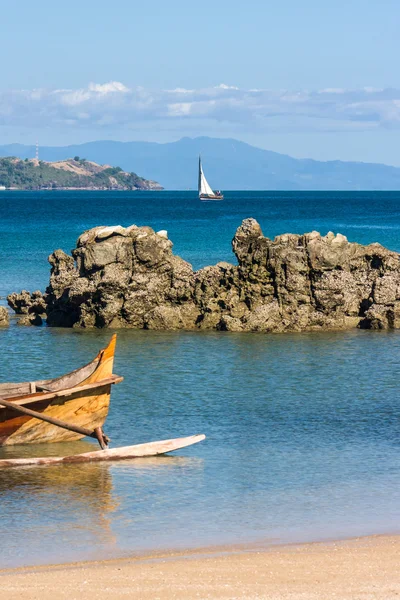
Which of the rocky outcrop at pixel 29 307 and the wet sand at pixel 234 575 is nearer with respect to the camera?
the wet sand at pixel 234 575

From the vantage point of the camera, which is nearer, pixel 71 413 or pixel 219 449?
pixel 219 449

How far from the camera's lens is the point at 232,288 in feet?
104

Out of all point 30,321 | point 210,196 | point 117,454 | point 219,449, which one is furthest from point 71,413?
point 210,196

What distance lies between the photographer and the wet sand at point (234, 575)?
1089 centimetres

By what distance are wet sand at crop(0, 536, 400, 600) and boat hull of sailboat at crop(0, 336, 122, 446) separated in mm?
5633

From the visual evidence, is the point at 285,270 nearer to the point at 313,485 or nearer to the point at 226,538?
the point at 313,485

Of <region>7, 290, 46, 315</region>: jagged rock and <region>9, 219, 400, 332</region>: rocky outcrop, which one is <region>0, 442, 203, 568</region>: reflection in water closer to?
<region>9, 219, 400, 332</region>: rocky outcrop

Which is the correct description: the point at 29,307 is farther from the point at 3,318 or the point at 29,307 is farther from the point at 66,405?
the point at 66,405

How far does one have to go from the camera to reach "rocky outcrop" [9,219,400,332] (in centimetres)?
3108

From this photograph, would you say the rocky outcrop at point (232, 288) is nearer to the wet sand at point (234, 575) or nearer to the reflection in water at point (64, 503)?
the reflection in water at point (64, 503)

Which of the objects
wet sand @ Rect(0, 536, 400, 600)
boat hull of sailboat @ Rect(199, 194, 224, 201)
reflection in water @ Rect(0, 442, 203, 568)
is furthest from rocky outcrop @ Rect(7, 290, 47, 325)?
boat hull of sailboat @ Rect(199, 194, 224, 201)

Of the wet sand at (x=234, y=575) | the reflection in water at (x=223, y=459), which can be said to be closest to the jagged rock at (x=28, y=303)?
the reflection in water at (x=223, y=459)

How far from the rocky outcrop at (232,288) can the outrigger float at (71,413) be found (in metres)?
12.7

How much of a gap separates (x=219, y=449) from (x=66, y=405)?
2.71 m
